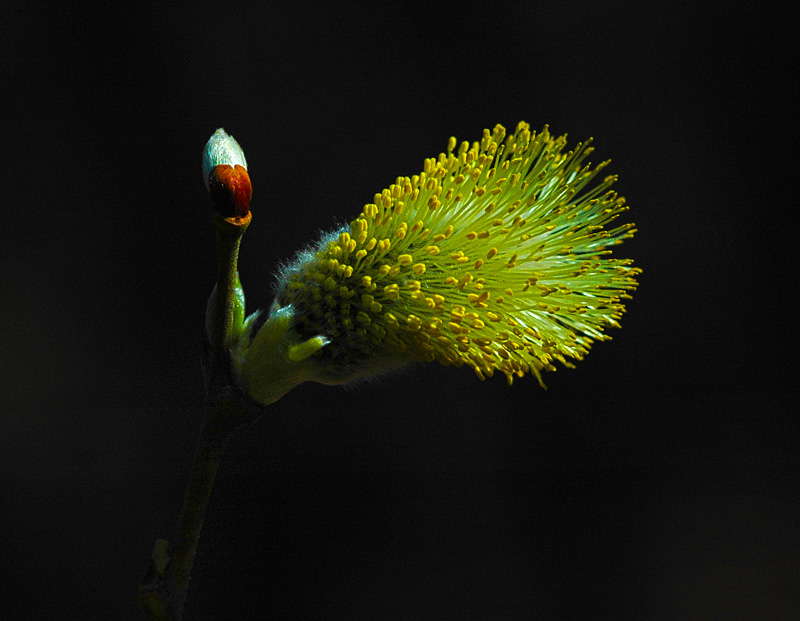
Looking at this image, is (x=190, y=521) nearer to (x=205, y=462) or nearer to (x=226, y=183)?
(x=205, y=462)

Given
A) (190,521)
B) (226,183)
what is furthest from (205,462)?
(226,183)

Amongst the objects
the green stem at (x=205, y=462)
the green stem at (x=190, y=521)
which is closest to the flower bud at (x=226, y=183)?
the green stem at (x=205, y=462)

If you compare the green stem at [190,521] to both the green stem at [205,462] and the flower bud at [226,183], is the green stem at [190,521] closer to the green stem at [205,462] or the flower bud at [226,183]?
the green stem at [205,462]

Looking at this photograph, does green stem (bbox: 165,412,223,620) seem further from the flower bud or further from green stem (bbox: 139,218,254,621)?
the flower bud

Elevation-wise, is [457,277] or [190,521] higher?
[457,277]

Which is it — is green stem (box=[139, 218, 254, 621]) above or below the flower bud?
below

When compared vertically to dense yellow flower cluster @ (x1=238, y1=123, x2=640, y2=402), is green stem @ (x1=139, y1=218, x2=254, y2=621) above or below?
below

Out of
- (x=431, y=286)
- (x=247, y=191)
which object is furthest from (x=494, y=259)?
(x=247, y=191)

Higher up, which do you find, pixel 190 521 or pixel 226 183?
pixel 226 183

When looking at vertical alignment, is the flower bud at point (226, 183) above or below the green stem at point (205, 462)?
above

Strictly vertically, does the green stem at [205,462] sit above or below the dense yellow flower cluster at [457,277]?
below

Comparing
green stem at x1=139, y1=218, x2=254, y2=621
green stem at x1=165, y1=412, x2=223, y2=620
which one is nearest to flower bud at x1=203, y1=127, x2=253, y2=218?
green stem at x1=139, y1=218, x2=254, y2=621
